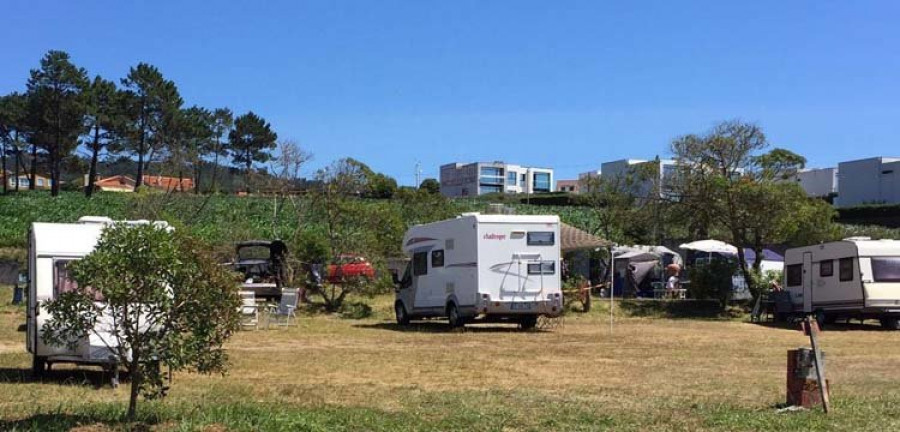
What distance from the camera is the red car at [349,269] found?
25125 millimetres

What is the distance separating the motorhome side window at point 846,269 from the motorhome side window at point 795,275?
1912 mm

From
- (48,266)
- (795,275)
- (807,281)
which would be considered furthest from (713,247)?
(48,266)

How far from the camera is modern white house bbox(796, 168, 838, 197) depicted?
90875 millimetres

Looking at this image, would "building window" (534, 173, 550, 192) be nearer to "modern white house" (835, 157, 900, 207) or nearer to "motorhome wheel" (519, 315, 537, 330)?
"modern white house" (835, 157, 900, 207)

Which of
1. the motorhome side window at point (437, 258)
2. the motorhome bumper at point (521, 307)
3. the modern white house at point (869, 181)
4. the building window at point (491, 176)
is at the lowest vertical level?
the motorhome bumper at point (521, 307)

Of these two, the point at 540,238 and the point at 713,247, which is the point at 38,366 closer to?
the point at 540,238

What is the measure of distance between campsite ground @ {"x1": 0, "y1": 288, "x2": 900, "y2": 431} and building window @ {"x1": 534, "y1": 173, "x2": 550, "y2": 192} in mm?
147886

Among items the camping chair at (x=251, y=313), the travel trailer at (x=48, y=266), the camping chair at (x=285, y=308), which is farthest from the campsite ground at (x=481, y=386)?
the camping chair at (x=285, y=308)

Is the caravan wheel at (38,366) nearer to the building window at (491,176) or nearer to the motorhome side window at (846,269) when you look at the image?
the motorhome side window at (846,269)

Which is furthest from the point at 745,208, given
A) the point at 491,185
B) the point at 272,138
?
the point at 491,185

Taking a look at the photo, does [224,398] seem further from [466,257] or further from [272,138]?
[272,138]

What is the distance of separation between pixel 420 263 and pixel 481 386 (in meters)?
11.7

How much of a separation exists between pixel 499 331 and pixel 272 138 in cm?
5629

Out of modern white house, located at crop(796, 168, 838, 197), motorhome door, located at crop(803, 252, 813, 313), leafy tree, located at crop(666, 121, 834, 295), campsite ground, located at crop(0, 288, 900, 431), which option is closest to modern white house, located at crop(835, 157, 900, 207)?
modern white house, located at crop(796, 168, 838, 197)
